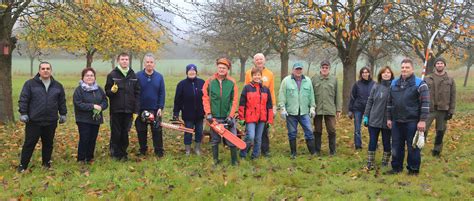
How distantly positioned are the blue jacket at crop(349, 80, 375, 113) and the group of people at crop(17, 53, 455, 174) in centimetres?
85

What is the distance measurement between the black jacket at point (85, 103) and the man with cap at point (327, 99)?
3845 mm

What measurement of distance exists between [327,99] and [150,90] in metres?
3.23

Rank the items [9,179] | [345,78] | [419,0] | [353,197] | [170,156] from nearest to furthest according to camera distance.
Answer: [353,197] < [9,179] < [170,156] < [419,0] < [345,78]

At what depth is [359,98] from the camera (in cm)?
865

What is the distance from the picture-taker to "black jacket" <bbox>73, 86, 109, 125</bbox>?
22.8ft

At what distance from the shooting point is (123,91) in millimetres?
7121

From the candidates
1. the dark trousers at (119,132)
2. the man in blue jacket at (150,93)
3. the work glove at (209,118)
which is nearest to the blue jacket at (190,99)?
the man in blue jacket at (150,93)

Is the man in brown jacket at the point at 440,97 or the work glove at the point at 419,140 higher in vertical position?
the man in brown jacket at the point at 440,97

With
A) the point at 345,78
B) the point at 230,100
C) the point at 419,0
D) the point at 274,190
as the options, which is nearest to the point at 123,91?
the point at 230,100

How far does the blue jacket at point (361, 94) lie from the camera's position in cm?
861

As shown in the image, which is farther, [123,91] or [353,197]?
[123,91]

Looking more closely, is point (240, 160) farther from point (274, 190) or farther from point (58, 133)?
point (58, 133)

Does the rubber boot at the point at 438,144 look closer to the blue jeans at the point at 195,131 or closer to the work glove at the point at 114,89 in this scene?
the blue jeans at the point at 195,131

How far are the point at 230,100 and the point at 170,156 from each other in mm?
1544
